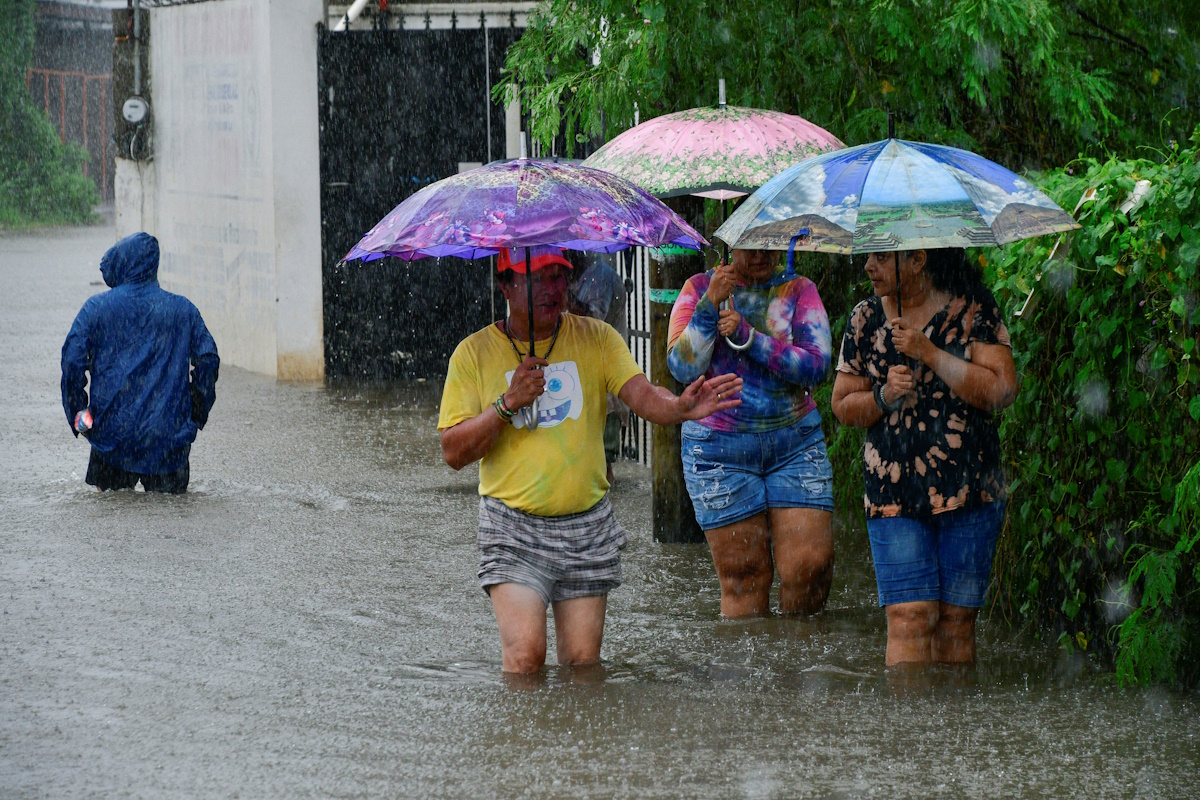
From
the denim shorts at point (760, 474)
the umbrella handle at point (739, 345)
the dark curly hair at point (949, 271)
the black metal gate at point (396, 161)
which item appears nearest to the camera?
the dark curly hair at point (949, 271)

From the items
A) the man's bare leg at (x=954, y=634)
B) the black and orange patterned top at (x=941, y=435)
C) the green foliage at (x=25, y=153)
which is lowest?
the man's bare leg at (x=954, y=634)

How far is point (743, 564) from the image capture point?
6582 millimetres

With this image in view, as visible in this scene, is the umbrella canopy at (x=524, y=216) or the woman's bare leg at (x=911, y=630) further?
the woman's bare leg at (x=911, y=630)

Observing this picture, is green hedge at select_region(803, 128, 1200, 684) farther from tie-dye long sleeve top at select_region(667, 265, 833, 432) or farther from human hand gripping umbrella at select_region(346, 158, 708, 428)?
human hand gripping umbrella at select_region(346, 158, 708, 428)

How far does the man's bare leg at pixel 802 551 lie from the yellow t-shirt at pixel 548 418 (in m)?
1.20

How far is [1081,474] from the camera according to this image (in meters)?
5.83

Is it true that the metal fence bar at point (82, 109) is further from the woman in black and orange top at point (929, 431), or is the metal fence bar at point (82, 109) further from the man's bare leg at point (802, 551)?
the woman in black and orange top at point (929, 431)

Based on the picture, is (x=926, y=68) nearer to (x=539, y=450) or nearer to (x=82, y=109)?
(x=539, y=450)

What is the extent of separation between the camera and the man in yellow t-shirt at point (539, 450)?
17.7 feet

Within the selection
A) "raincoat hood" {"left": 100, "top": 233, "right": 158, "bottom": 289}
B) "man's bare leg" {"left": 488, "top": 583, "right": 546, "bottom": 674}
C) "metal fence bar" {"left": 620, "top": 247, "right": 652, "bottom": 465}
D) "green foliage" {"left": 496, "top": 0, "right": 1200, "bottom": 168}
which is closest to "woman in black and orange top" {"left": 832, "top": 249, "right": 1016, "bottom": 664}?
"man's bare leg" {"left": 488, "top": 583, "right": 546, "bottom": 674}

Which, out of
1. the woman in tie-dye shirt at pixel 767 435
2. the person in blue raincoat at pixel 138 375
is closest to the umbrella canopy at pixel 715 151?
the woman in tie-dye shirt at pixel 767 435

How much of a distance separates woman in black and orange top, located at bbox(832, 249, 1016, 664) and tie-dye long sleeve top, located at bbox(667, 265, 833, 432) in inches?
28.8

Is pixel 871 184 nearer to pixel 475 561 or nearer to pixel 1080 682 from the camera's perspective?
pixel 1080 682

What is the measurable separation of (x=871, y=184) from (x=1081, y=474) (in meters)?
1.42
